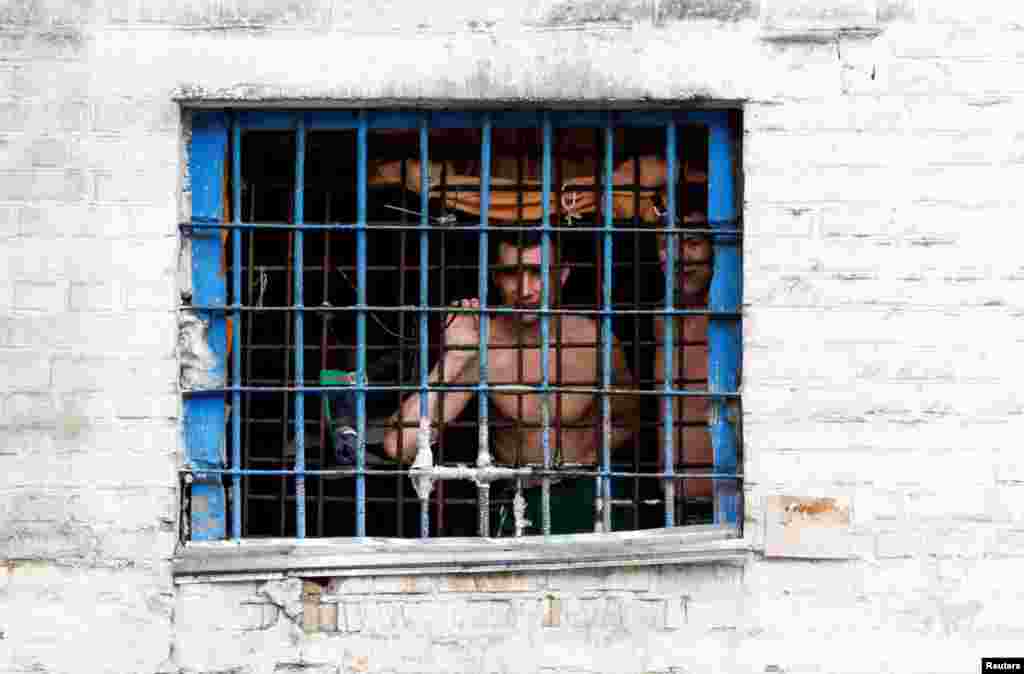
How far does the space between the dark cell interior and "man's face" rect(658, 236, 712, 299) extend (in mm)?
82

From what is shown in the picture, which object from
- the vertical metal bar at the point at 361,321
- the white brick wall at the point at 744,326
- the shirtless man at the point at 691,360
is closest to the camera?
the white brick wall at the point at 744,326

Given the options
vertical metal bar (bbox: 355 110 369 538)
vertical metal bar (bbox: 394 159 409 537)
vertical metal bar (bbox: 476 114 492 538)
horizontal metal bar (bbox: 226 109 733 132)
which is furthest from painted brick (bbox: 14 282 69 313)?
vertical metal bar (bbox: 476 114 492 538)

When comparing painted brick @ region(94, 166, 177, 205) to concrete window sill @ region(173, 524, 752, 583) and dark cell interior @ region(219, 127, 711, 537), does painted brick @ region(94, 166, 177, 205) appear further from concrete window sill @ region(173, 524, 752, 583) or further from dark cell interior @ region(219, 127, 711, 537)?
concrete window sill @ region(173, 524, 752, 583)

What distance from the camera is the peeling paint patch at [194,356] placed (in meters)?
4.80

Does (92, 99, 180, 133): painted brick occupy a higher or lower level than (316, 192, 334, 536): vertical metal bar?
higher

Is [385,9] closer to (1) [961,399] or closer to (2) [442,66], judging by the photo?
(2) [442,66]

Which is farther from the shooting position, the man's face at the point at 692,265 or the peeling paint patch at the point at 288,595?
the man's face at the point at 692,265

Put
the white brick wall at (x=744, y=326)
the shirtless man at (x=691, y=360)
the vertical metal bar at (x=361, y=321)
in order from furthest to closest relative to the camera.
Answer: the shirtless man at (x=691, y=360) → the vertical metal bar at (x=361, y=321) → the white brick wall at (x=744, y=326)

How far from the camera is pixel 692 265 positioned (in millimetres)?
4859

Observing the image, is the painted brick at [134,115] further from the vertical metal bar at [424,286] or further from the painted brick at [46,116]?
the vertical metal bar at [424,286]

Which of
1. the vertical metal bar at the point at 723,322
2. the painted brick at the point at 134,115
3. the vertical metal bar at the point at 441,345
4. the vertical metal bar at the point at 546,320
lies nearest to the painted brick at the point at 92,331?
the painted brick at the point at 134,115

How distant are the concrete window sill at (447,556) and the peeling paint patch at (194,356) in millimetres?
556

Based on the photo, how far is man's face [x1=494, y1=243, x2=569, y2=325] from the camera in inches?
190

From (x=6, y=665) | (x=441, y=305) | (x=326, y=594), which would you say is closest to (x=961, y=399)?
(x=441, y=305)
